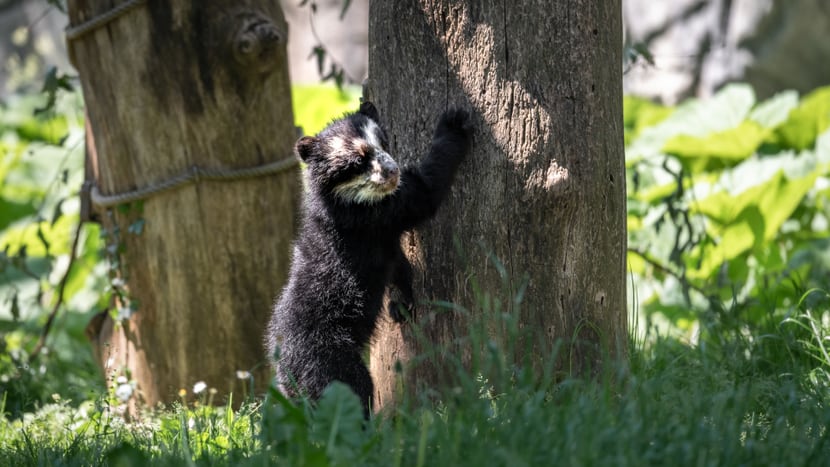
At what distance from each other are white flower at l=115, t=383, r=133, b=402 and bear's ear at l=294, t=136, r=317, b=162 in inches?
65.2

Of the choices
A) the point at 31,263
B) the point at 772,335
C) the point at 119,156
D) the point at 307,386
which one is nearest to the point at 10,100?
the point at 31,263

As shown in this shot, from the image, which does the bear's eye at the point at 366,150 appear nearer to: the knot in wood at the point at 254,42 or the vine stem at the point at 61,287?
the knot in wood at the point at 254,42

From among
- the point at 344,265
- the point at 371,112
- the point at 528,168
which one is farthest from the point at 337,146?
the point at 528,168

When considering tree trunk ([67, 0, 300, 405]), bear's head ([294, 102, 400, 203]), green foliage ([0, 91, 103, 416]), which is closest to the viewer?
bear's head ([294, 102, 400, 203])

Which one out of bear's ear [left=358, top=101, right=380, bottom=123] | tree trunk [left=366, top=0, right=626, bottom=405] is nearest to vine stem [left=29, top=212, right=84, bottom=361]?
bear's ear [left=358, top=101, right=380, bottom=123]

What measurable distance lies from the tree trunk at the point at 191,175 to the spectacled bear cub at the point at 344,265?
1.18 metres

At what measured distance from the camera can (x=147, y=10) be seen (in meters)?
5.12

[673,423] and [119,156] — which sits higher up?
[119,156]

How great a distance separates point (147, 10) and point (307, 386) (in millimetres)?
2372

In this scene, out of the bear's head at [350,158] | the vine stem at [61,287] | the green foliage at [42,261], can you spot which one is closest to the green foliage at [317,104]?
the green foliage at [42,261]

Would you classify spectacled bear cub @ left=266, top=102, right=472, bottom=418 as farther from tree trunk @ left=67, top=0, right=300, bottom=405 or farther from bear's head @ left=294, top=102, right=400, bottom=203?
tree trunk @ left=67, top=0, right=300, bottom=405

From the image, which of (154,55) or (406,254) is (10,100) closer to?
(154,55)

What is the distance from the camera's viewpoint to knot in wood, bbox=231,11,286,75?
5.18 meters

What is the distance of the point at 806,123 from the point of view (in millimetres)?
8883
